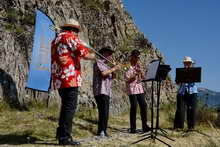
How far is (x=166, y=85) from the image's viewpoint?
14484 millimetres

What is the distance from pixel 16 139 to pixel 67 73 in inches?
64.3

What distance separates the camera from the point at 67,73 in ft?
19.6

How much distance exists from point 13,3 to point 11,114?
4001 millimetres

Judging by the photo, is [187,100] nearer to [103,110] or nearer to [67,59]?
[103,110]

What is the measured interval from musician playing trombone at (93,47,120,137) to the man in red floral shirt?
4.53 feet

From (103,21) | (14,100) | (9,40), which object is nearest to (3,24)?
(9,40)

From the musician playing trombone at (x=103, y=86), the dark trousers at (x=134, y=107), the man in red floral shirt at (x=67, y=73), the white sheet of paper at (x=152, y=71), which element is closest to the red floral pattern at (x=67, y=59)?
the man in red floral shirt at (x=67, y=73)

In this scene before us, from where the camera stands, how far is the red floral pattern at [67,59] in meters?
5.98

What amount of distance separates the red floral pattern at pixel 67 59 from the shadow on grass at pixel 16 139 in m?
1.14

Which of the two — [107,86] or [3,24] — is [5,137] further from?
[3,24]

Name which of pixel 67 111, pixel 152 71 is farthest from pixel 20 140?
pixel 152 71

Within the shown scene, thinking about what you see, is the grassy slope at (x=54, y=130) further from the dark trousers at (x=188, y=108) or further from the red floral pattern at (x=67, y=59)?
the red floral pattern at (x=67, y=59)

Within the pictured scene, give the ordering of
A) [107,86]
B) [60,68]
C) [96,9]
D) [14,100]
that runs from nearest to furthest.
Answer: [60,68] < [107,86] < [14,100] < [96,9]

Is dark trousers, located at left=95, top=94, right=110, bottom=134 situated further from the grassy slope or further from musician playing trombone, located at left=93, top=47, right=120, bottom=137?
the grassy slope
